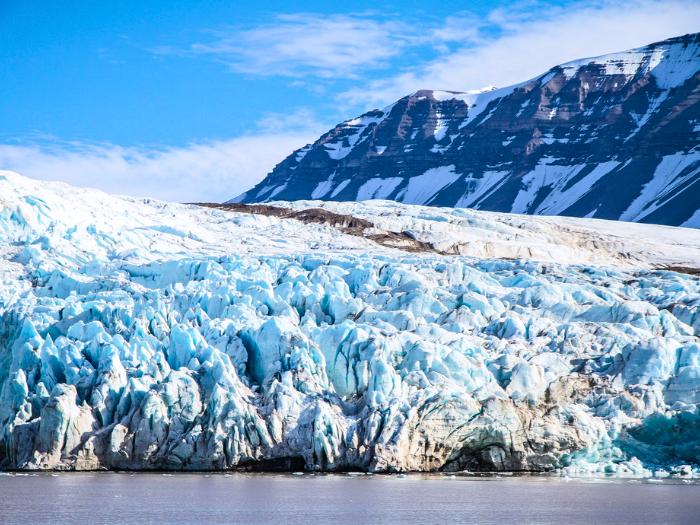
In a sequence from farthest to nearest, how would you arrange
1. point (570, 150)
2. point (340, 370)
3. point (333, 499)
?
point (570, 150)
point (340, 370)
point (333, 499)

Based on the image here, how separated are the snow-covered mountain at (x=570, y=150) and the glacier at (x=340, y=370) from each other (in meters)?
110

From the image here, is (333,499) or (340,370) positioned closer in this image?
(333,499)

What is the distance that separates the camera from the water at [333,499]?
23547 mm

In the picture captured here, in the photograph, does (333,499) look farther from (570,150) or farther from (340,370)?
(570,150)

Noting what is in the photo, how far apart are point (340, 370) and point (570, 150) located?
5901 inches

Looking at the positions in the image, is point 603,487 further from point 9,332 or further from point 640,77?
point 640,77

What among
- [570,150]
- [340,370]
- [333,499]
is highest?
[570,150]

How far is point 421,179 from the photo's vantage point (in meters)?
190

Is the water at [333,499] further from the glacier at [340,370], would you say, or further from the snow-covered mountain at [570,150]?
the snow-covered mountain at [570,150]

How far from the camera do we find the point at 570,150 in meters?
178

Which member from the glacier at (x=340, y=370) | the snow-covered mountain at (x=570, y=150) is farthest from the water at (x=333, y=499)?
the snow-covered mountain at (x=570, y=150)

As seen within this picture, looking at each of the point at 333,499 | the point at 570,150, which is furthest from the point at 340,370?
the point at 570,150

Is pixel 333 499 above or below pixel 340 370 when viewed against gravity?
below

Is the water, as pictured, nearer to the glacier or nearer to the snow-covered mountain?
the glacier
